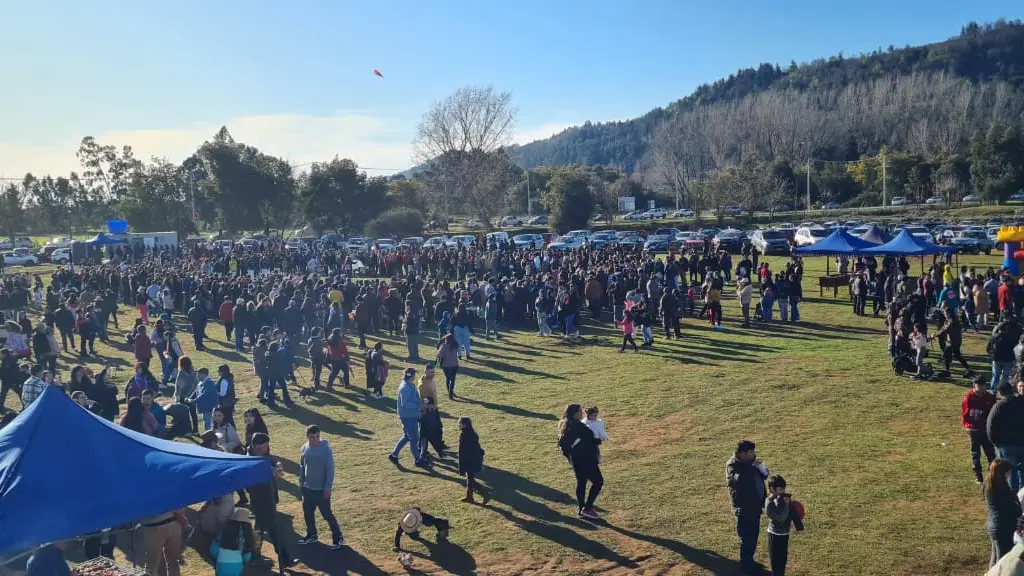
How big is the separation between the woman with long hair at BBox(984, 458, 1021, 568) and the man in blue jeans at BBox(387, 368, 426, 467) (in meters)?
6.79

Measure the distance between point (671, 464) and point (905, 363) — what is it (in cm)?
652

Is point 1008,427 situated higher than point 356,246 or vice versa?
point 356,246

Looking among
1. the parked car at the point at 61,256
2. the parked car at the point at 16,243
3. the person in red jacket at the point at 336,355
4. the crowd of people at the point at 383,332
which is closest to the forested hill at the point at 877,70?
the parked car at the point at 16,243

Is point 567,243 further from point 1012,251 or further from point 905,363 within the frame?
point 905,363

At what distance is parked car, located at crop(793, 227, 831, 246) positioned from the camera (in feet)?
123

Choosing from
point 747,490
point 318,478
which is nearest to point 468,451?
point 318,478

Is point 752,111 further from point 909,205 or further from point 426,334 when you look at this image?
point 426,334

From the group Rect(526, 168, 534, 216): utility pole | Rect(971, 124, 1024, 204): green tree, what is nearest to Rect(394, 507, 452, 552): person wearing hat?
Rect(971, 124, 1024, 204): green tree

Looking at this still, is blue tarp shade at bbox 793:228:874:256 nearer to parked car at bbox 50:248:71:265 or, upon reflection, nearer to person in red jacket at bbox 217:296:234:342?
person in red jacket at bbox 217:296:234:342

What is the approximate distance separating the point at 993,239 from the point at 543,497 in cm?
3516

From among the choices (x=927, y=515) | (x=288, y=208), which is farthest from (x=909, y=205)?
(x=927, y=515)

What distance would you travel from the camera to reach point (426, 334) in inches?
837

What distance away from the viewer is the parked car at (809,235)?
3738cm

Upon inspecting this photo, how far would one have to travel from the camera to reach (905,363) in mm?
13852
